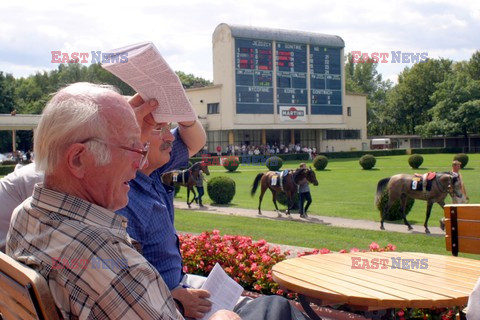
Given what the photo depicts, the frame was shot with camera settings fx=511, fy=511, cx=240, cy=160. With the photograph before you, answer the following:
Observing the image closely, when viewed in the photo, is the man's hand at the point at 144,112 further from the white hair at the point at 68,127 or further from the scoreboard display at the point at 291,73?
the scoreboard display at the point at 291,73

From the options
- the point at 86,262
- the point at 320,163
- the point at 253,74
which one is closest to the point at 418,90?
the point at 253,74

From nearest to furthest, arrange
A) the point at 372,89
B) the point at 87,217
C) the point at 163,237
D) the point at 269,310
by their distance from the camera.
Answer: the point at 87,217 < the point at 269,310 < the point at 163,237 < the point at 372,89

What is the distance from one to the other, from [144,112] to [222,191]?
15.7 metres

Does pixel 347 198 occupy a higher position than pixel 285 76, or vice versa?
pixel 285 76

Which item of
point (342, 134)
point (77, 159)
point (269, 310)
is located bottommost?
point (269, 310)

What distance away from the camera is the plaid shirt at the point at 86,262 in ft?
4.74

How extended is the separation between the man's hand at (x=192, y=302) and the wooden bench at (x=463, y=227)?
212 cm

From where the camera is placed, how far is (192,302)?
7.98ft

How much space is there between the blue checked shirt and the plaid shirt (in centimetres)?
86

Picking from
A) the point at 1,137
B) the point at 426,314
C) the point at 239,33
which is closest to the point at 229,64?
the point at 239,33

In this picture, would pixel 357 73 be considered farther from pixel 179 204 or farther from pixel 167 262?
pixel 167 262

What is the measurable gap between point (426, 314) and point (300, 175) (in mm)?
11117

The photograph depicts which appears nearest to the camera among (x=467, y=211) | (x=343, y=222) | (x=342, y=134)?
(x=467, y=211)

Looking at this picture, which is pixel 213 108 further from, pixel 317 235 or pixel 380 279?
pixel 380 279
